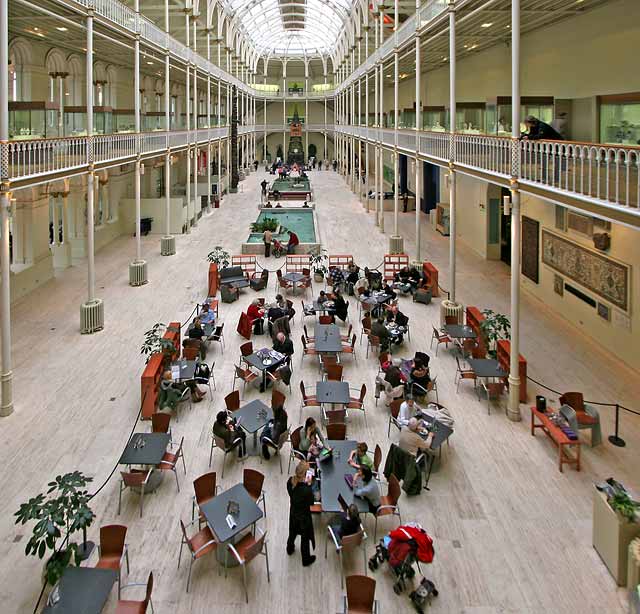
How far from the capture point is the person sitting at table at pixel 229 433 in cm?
875

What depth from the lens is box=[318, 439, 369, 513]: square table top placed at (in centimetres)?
713

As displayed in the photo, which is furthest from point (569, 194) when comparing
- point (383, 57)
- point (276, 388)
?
point (383, 57)

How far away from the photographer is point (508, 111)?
1335cm

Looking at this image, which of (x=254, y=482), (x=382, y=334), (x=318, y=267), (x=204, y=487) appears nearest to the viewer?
(x=204, y=487)

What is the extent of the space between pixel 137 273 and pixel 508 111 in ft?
39.4

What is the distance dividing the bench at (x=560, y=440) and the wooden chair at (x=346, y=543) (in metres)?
3.40

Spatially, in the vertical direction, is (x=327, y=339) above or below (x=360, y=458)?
above

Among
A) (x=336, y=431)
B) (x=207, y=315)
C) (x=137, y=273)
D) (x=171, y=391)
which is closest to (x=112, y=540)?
(x=336, y=431)

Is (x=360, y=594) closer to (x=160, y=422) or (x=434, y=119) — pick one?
(x=160, y=422)

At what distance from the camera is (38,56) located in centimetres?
2000

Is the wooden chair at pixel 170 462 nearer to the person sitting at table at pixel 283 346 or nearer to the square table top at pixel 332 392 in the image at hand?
the square table top at pixel 332 392

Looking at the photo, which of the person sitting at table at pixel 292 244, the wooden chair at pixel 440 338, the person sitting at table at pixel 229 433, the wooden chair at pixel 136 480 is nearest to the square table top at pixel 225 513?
the wooden chair at pixel 136 480

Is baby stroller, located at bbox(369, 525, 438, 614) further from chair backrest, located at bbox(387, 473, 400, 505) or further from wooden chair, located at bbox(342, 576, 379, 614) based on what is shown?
chair backrest, located at bbox(387, 473, 400, 505)

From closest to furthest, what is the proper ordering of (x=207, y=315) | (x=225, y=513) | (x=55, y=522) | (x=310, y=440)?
(x=55, y=522) → (x=225, y=513) → (x=310, y=440) → (x=207, y=315)
